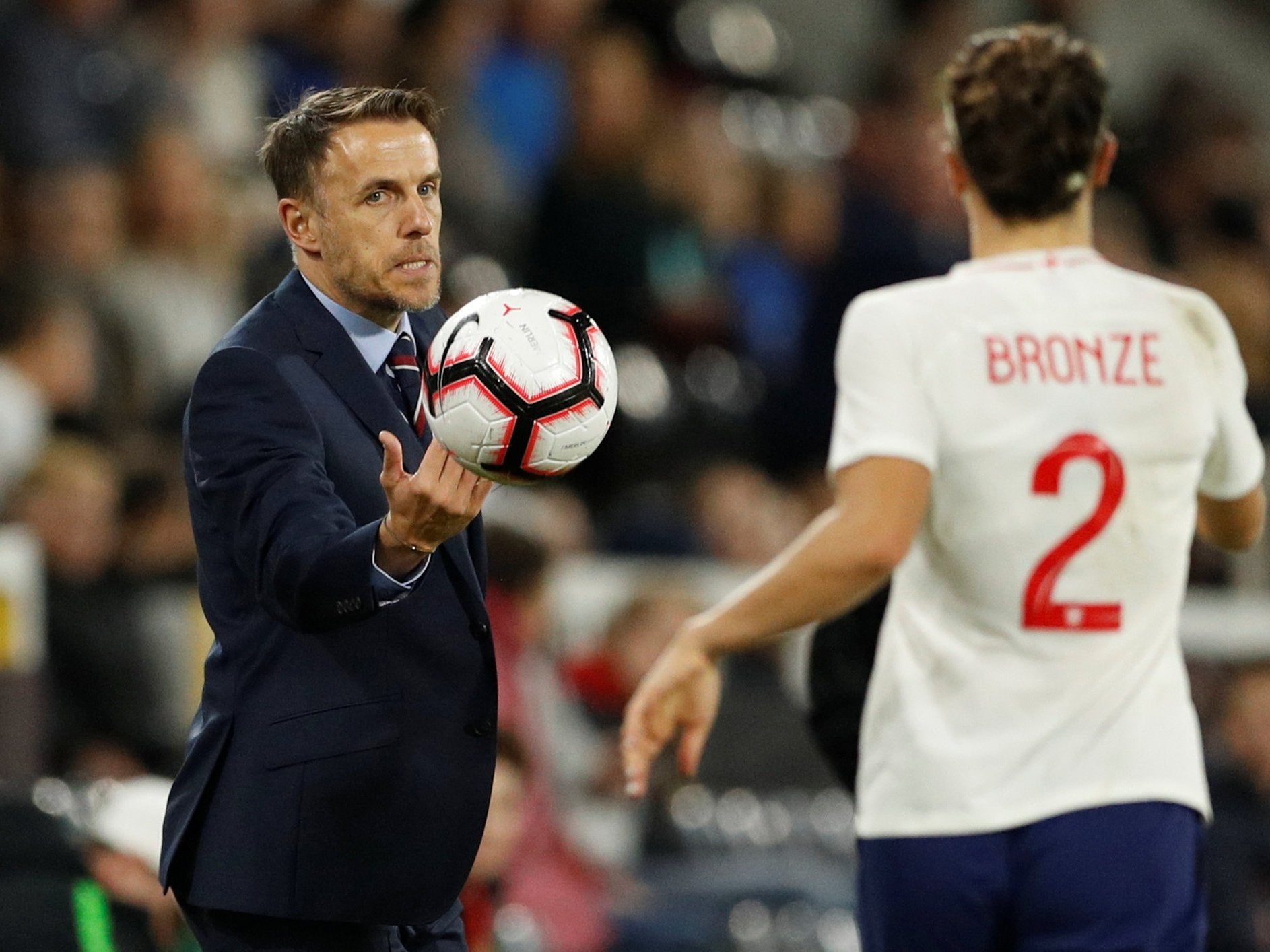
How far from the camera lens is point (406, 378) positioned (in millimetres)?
3223

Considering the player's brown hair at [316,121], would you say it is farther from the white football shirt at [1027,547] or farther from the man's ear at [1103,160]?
the man's ear at [1103,160]

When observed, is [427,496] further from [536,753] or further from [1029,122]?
[536,753]

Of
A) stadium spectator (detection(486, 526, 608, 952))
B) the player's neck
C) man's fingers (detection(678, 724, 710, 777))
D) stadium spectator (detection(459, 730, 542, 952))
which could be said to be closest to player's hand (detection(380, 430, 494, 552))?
man's fingers (detection(678, 724, 710, 777))

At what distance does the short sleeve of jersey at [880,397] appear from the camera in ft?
10.3

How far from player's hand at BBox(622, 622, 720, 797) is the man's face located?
757mm

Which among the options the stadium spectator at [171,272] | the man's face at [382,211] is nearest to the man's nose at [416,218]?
the man's face at [382,211]

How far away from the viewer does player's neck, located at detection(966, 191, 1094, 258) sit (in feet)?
10.9

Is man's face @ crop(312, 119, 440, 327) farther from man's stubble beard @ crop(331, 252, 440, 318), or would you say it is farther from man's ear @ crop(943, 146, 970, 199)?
man's ear @ crop(943, 146, 970, 199)

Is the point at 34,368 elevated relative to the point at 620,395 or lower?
elevated

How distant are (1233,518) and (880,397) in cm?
78

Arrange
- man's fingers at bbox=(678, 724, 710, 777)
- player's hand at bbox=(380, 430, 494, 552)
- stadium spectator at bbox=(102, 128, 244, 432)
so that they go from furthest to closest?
stadium spectator at bbox=(102, 128, 244, 432) → man's fingers at bbox=(678, 724, 710, 777) → player's hand at bbox=(380, 430, 494, 552)

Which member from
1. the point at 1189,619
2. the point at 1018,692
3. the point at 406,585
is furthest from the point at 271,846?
the point at 1189,619

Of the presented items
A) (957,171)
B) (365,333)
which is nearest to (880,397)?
(957,171)

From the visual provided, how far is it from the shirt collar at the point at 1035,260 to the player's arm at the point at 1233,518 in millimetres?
505
